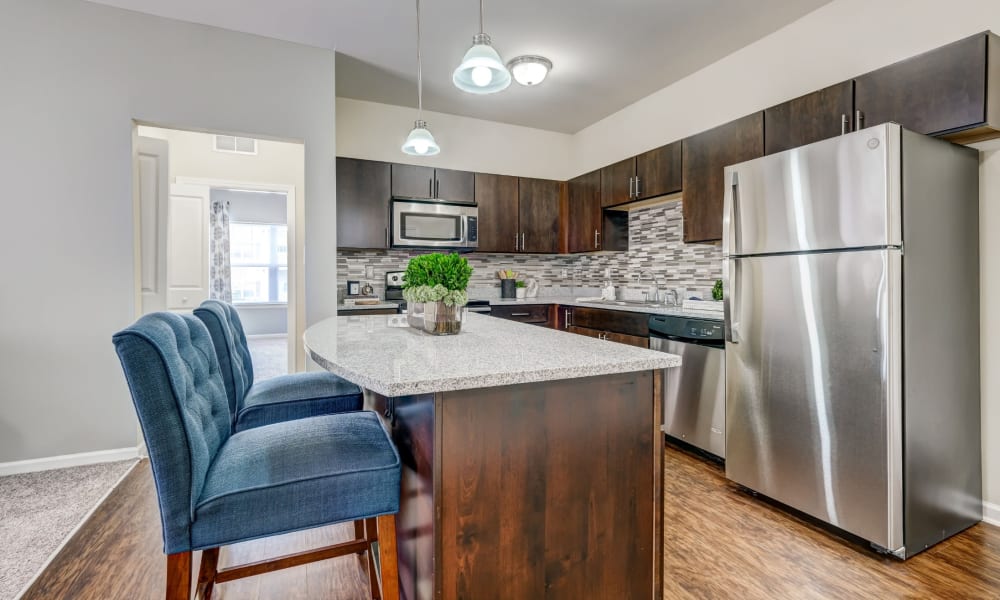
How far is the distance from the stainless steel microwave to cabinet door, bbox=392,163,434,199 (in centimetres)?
10

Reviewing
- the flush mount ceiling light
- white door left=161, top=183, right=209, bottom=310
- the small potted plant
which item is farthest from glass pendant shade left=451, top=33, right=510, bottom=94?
white door left=161, top=183, right=209, bottom=310

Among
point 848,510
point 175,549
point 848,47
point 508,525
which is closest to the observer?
point 175,549

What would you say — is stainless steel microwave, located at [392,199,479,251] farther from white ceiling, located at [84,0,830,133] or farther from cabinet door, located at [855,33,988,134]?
cabinet door, located at [855,33,988,134]

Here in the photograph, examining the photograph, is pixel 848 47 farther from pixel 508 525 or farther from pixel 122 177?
pixel 122 177

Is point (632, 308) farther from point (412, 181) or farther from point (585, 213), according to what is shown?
point (412, 181)

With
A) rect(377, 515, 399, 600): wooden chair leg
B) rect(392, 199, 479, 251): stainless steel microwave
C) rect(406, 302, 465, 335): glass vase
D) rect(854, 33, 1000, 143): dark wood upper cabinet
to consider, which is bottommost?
rect(377, 515, 399, 600): wooden chair leg

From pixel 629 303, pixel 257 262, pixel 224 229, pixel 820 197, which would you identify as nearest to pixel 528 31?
pixel 820 197

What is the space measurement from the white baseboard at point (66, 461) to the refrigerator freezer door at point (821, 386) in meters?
3.61

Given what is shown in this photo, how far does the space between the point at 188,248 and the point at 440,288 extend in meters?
3.58

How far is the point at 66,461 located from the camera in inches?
107

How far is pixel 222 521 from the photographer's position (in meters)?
1.03

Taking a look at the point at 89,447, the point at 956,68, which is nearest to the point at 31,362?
the point at 89,447

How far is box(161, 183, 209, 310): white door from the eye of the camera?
13.4 ft

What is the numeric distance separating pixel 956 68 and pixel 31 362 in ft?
16.3
